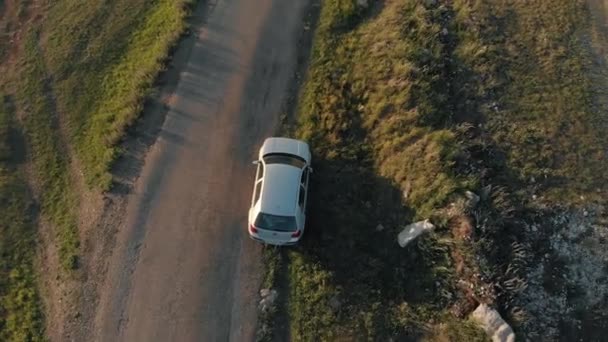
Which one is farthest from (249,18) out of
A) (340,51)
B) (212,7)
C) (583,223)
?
(583,223)

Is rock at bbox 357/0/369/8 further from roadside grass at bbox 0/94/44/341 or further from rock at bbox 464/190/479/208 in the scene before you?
roadside grass at bbox 0/94/44/341

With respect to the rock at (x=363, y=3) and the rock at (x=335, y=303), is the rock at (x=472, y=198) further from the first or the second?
the rock at (x=363, y=3)

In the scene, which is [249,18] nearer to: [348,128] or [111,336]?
[348,128]

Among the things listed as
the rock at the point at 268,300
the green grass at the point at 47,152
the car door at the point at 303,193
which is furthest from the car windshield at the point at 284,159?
the green grass at the point at 47,152

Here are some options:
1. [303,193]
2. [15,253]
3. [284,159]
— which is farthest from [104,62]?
[303,193]

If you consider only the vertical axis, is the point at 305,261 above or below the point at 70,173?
below

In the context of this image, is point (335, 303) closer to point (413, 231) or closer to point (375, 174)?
point (413, 231)
